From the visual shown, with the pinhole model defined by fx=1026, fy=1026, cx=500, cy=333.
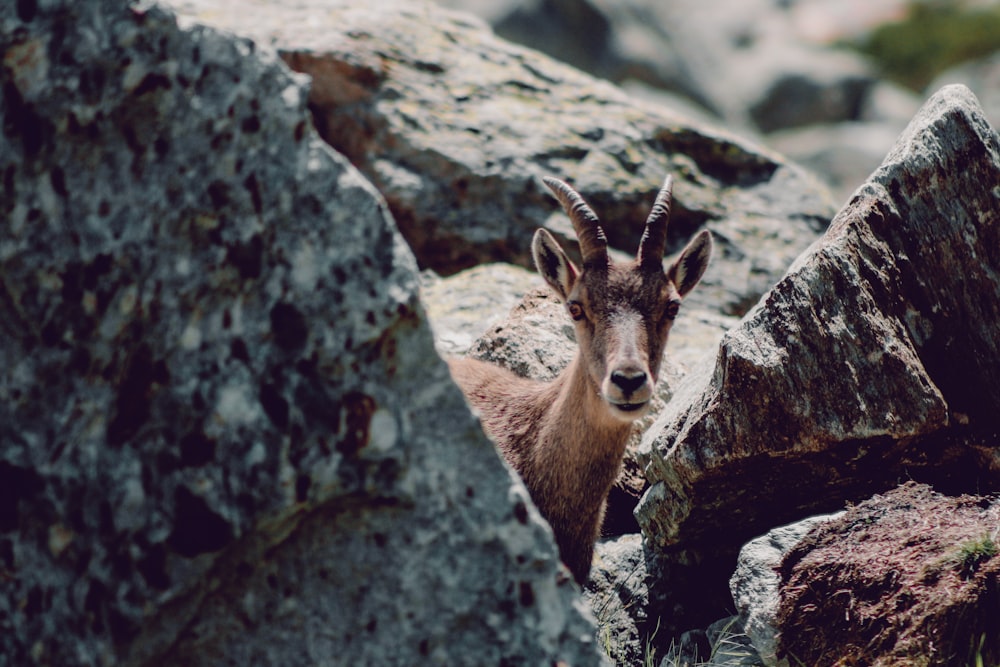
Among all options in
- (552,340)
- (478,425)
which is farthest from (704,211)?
(478,425)

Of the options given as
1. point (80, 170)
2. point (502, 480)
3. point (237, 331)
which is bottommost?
point (502, 480)

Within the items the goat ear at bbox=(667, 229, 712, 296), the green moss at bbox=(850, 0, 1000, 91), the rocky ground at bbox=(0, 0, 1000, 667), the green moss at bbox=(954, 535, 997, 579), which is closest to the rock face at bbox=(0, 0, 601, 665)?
the rocky ground at bbox=(0, 0, 1000, 667)

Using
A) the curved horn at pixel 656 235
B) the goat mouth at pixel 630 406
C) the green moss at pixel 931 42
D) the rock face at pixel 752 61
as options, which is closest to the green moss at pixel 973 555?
the goat mouth at pixel 630 406

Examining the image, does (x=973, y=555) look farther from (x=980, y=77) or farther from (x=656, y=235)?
(x=980, y=77)

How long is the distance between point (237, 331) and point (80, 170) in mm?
1007

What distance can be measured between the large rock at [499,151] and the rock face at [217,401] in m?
7.18

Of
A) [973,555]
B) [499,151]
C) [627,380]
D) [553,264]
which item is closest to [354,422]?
[627,380]

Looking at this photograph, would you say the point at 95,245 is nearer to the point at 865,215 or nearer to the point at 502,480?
the point at 502,480

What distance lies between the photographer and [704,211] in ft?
40.6

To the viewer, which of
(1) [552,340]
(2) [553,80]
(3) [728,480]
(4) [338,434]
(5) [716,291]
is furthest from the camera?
(2) [553,80]

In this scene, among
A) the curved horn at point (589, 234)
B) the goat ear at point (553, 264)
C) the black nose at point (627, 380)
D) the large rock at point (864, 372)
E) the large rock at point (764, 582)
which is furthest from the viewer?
the goat ear at point (553, 264)

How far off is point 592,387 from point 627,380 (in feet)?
1.63

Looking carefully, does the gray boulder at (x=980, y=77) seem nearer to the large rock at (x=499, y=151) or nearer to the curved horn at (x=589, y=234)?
the large rock at (x=499, y=151)

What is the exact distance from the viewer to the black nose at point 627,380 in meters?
6.63
